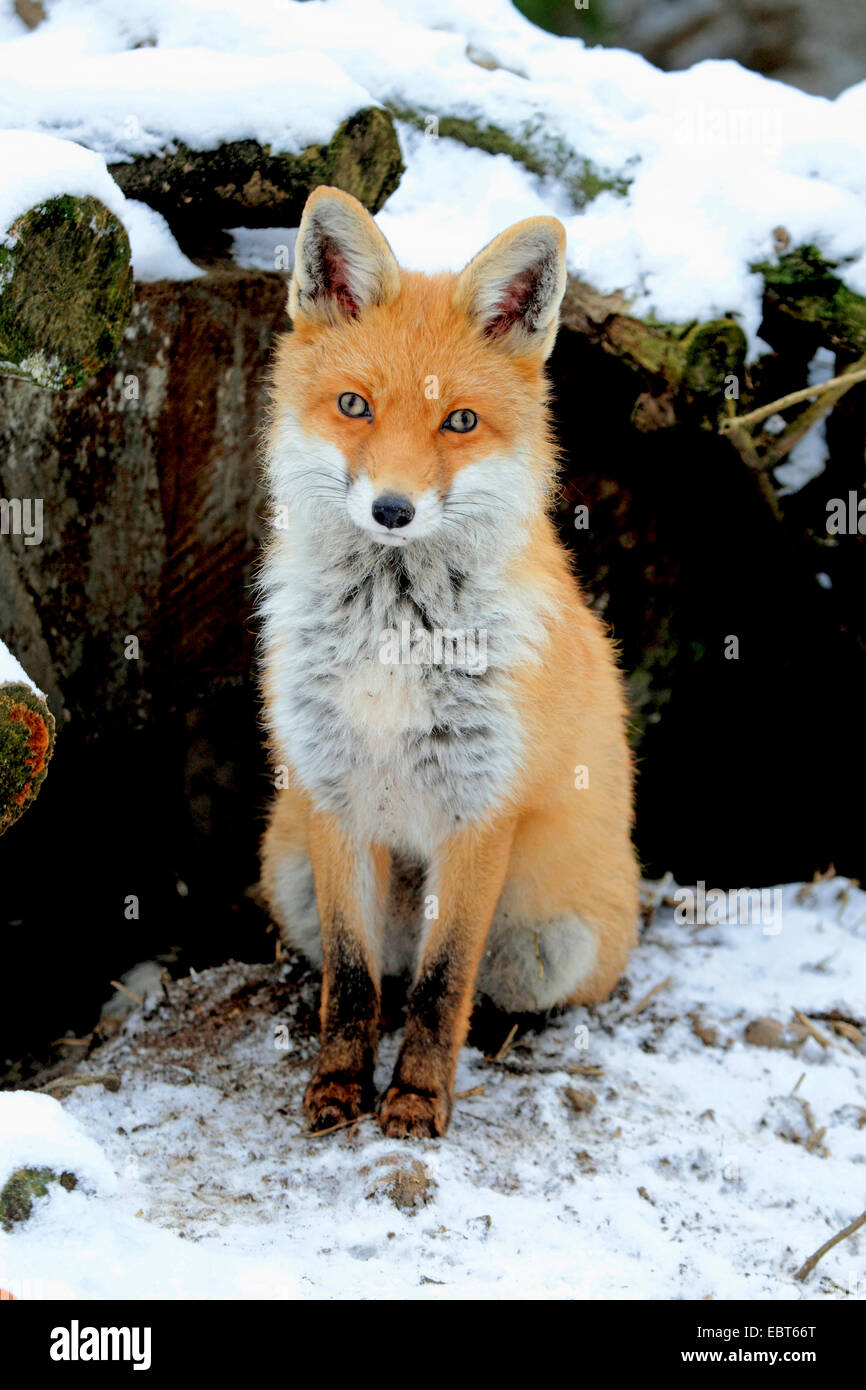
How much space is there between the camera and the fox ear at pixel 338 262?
2775mm

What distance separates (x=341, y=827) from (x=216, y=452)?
A: 1.43 meters

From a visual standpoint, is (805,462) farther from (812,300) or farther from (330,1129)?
(330,1129)

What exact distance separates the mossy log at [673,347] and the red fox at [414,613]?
3.03 ft

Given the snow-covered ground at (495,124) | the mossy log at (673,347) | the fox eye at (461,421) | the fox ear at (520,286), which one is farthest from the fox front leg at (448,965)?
the snow-covered ground at (495,124)

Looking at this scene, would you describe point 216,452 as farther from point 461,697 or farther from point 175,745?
point 461,697

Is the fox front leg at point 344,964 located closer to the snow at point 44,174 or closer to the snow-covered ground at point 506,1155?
the snow-covered ground at point 506,1155

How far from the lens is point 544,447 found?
9.86ft

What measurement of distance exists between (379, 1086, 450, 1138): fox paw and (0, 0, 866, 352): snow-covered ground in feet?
8.35

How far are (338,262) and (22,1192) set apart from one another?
224 centimetres

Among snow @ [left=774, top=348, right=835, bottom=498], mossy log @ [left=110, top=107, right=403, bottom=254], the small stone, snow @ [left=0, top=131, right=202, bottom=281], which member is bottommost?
the small stone

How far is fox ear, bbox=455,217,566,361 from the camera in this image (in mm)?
2785

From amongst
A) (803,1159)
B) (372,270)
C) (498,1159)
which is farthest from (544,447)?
(803,1159)

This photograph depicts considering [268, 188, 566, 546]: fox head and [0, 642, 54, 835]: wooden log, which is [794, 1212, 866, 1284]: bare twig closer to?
[268, 188, 566, 546]: fox head

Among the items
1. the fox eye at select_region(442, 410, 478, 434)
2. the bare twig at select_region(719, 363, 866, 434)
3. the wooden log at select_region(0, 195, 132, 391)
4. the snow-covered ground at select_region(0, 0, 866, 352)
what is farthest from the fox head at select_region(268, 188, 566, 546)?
the bare twig at select_region(719, 363, 866, 434)
